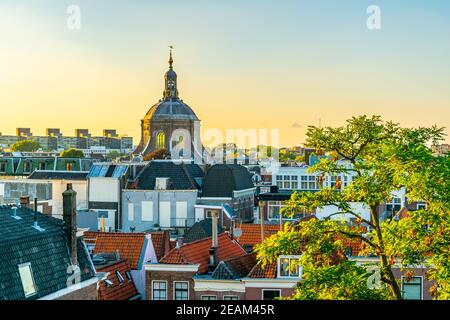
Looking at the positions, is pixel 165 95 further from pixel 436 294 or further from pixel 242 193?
pixel 436 294

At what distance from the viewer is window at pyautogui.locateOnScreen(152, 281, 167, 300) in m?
10.0

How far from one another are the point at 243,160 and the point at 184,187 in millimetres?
2263

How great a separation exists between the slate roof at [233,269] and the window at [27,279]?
278cm

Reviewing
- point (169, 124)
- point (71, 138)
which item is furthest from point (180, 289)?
point (169, 124)

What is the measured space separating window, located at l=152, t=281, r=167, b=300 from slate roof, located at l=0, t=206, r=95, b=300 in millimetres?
1312

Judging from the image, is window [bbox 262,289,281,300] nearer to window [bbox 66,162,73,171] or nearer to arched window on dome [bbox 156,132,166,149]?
window [bbox 66,162,73,171]

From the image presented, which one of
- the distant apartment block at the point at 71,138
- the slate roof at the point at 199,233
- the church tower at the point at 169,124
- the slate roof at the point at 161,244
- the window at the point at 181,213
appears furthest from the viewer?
the church tower at the point at 169,124

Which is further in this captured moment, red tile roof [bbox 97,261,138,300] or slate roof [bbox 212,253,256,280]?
red tile roof [bbox 97,261,138,300]

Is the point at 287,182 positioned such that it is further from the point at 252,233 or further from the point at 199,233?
the point at 252,233

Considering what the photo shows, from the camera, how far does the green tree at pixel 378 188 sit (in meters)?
4.77

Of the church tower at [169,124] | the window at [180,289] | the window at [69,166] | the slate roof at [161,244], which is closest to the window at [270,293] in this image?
the window at [180,289]

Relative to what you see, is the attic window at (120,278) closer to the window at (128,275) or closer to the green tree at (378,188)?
the window at (128,275)

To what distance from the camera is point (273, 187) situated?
22.2 meters

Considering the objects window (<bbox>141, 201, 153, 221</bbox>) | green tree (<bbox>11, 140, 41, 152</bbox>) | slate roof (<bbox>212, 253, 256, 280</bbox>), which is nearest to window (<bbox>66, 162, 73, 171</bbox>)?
green tree (<bbox>11, 140, 41, 152</bbox>)
